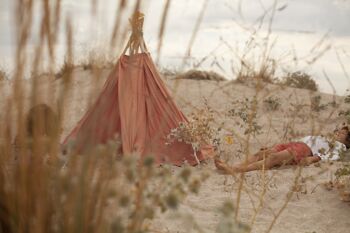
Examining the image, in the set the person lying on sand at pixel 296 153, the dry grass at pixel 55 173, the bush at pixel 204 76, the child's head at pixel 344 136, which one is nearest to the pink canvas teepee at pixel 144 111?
the person lying on sand at pixel 296 153

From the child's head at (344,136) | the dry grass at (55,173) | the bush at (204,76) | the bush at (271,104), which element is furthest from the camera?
the bush at (204,76)

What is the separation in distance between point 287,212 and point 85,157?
8.66 ft

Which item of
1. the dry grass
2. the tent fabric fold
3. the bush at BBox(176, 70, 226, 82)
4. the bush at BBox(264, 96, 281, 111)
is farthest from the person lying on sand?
the bush at BBox(176, 70, 226, 82)

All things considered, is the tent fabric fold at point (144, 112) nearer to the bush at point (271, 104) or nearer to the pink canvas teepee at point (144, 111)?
the pink canvas teepee at point (144, 111)

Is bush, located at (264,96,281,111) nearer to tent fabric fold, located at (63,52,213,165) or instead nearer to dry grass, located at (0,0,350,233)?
tent fabric fold, located at (63,52,213,165)

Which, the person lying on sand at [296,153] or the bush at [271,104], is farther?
the bush at [271,104]

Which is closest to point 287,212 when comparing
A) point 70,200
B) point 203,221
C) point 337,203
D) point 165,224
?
point 337,203

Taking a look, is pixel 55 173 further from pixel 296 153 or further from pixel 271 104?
pixel 271 104

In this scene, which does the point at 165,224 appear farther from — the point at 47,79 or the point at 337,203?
the point at 47,79

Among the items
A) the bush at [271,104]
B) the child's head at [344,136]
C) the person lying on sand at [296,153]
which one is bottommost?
Answer: the person lying on sand at [296,153]

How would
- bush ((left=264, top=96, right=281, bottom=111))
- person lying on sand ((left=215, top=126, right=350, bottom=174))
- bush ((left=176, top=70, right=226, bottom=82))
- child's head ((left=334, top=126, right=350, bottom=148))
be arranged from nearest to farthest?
person lying on sand ((left=215, top=126, right=350, bottom=174))
child's head ((left=334, top=126, right=350, bottom=148))
bush ((left=264, top=96, right=281, bottom=111))
bush ((left=176, top=70, right=226, bottom=82))

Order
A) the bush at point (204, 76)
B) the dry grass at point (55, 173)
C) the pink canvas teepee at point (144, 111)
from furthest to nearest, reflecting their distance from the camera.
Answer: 1. the bush at point (204, 76)
2. the pink canvas teepee at point (144, 111)
3. the dry grass at point (55, 173)

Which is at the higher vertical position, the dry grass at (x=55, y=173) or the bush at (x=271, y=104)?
the bush at (x=271, y=104)

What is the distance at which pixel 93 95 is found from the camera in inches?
56.0
